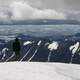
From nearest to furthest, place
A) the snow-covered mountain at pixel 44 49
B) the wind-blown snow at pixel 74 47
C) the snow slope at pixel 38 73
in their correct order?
the snow slope at pixel 38 73 → the snow-covered mountain at pixel 44 49 → the wind-blown snow at pixel 74 47

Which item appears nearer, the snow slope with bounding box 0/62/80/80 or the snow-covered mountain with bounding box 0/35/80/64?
the snow slope with bounding box 0/62/80/80

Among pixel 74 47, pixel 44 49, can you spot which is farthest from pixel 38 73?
pixel 44 49

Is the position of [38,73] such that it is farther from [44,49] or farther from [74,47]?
[44,49]

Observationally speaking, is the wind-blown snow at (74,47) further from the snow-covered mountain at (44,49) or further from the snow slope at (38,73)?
the snow slope at (38,73)

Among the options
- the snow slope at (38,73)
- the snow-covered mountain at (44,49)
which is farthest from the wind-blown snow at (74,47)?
the snow slope at (38,73)

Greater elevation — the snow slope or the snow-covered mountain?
the snow slope

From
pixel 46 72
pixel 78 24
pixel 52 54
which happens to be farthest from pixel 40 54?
pixel 46 72

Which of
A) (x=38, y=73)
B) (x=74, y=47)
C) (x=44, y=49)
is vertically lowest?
(x=44, y=49)

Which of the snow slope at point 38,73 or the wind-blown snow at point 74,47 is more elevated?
the snow slope at point 38,73

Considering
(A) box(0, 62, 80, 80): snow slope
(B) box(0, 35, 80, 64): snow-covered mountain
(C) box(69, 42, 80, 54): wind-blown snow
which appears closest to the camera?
(A) box(0, 62, 80, 80): snow slope

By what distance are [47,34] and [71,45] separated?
9.70 ft

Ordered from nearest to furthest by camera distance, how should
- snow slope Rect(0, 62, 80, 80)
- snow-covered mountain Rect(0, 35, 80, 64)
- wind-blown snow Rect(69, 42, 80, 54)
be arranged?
snow slope Rect(0, 62, 80, 80), snow-covered mountain Rect(0, 35, 80, 64), wind-blown snow Rect(69, 42, 80, 54)

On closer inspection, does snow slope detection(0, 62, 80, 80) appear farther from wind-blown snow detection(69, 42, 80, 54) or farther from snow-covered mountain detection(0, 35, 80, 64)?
wind-blown snow detection(69, 42, 80, 54)

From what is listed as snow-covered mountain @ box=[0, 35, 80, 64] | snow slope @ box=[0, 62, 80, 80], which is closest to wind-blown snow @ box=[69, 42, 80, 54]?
snow-covered mountain @ box=[0, 35, 80, 64]
